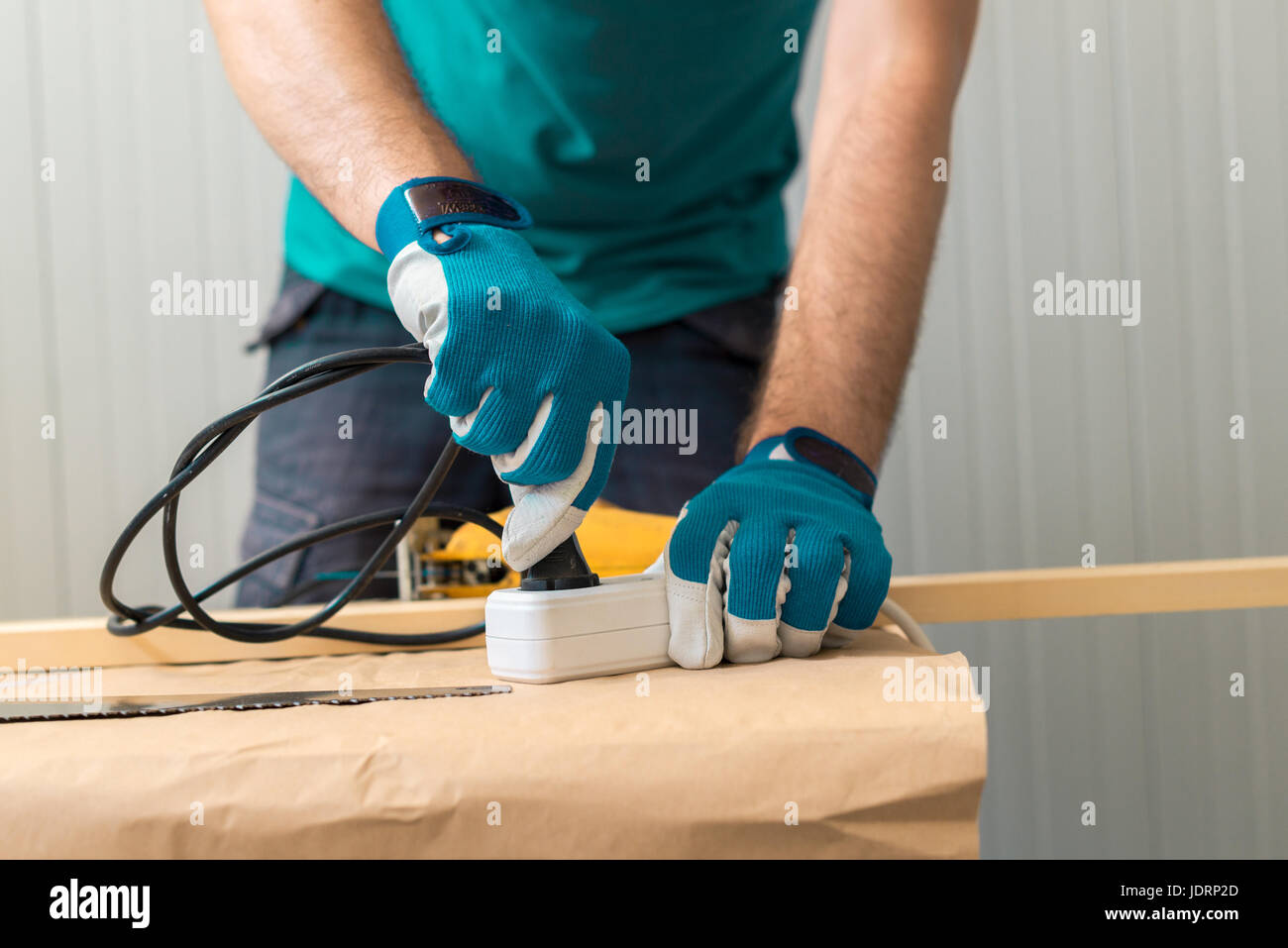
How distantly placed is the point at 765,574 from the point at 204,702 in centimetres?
30

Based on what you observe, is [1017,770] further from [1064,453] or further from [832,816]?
[832,816]

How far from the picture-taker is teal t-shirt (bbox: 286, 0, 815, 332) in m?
0.97

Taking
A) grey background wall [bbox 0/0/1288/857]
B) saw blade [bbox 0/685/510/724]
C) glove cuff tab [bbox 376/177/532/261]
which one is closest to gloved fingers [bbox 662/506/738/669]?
saw blade [bbox 0/685/510/724]

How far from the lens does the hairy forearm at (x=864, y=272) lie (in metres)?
0.77

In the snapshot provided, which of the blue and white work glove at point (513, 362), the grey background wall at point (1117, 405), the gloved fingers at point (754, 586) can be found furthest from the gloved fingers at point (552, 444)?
the grey background wall at point (1117, 405)

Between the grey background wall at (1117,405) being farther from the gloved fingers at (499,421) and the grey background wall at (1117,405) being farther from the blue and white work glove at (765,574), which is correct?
the gloved fingers at (499,421)

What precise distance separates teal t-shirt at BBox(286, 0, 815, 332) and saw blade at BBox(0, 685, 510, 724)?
62 centimetres

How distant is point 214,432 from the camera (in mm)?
507

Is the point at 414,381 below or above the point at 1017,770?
above

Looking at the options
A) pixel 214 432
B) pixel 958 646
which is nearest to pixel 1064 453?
pixel 958 646

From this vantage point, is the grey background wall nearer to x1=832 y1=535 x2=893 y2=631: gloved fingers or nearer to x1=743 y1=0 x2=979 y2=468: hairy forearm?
x1=743 y1=0 x2=979 y2=468: hairy forearm

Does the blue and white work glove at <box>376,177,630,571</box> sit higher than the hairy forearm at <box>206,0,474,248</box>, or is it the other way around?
the hairy forearm at <box>206,0,474,248</box>

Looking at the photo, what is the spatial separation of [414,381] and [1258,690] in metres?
1.66
